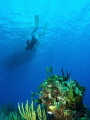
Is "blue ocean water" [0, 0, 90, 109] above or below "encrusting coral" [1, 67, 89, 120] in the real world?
above

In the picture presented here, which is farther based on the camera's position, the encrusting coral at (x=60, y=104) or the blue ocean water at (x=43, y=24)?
the blue ocean water at (x=43, y=24)

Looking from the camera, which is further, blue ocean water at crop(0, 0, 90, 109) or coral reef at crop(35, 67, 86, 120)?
blue ocean water at crop(0, 0, 90, 109)

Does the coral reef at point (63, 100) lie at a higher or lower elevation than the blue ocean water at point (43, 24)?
lower

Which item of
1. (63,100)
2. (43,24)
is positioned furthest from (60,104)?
(43,24)

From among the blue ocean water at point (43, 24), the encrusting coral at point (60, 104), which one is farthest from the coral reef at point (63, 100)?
the blue ocean water at point (43, 24)

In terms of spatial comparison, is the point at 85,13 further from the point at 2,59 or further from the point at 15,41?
the point at 2,59

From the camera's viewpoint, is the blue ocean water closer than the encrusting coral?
No

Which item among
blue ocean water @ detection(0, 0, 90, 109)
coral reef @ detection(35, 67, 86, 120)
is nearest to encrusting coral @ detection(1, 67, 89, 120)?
coral reef @ detection(35, 67, 86, 120)

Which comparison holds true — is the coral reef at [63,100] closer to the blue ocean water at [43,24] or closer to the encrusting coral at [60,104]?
the encrusting coral at [60,104]

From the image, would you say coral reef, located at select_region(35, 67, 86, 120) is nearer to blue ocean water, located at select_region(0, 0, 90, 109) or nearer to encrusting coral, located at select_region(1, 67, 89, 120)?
encrusting coral, located at select_region(1, 67, 89, 120)

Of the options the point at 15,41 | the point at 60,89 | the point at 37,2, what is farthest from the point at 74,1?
the point at 60,89

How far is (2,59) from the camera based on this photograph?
37219 mm

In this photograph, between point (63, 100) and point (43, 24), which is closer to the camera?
point (63, 100)

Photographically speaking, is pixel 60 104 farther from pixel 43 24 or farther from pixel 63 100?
pixel 43 24
